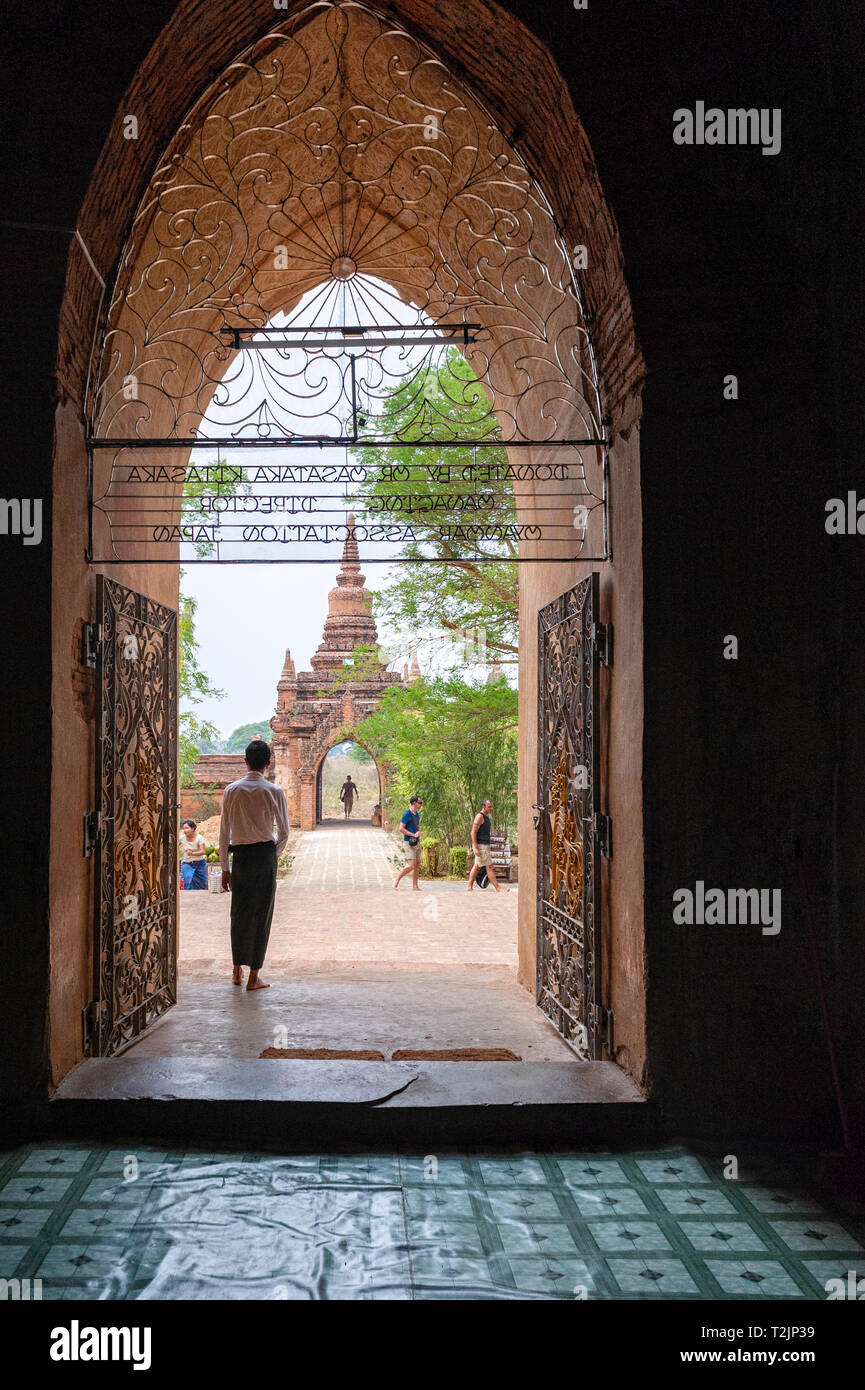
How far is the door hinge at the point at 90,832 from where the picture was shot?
14.2ft

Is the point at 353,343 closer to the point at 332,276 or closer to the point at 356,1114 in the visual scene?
the point at 332,276

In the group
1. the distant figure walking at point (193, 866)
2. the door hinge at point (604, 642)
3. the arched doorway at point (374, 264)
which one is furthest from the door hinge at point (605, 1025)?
the distant figure walking at point (193, 866)

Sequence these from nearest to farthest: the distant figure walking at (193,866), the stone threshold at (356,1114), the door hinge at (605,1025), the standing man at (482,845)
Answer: the stone threshold at (356,1114)
the door hinge at (605,1025)
the standing man at (482,845)
the distant figure walking at (193,866)

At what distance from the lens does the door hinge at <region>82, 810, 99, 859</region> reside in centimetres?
434

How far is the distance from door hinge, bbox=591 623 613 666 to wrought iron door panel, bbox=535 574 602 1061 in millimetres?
45

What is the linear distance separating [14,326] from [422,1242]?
3.89 metres

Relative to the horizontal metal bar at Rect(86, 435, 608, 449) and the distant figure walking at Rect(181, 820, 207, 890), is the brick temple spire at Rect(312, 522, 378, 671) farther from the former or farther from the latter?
the horizontal metal bar at Rect(86, 435, 608, 449)

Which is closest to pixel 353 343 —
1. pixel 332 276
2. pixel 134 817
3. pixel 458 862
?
pixel 332 276

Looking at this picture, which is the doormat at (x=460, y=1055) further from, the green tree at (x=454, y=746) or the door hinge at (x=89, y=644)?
the green tree at (x=454, y=746)

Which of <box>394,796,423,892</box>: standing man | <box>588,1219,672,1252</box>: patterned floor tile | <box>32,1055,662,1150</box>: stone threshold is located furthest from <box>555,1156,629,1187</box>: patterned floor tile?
<box>394,796,423,892</box>: standing man

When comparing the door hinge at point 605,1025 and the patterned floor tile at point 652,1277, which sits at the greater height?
the door hinge at point 605,1025

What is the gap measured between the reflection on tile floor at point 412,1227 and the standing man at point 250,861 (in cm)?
245

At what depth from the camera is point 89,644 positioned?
438cm

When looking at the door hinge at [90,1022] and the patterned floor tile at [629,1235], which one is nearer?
the patterned floor tile at [629,1235]
